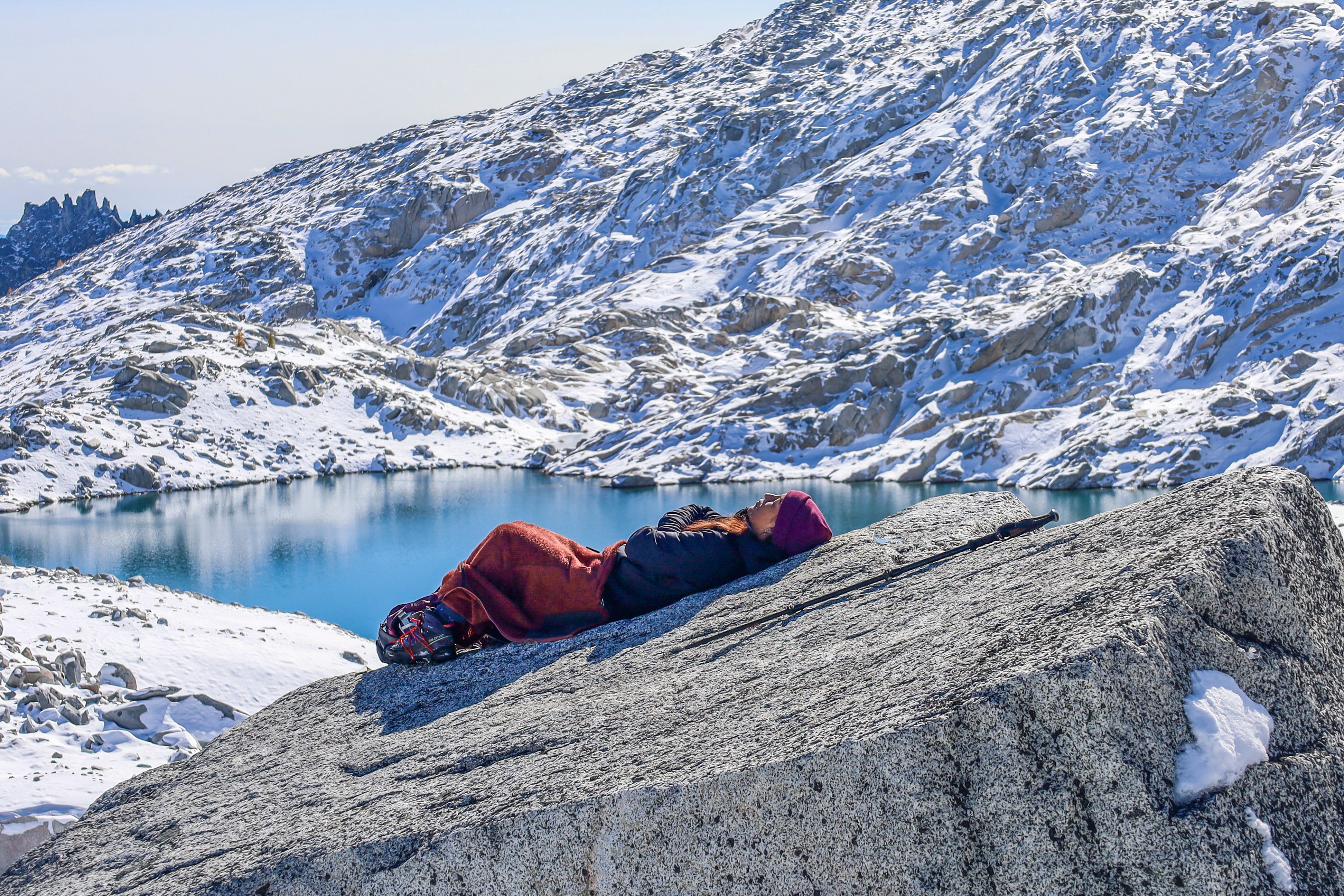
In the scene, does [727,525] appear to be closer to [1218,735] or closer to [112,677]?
[1218,735]

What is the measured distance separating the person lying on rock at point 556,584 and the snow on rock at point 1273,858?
117 inches

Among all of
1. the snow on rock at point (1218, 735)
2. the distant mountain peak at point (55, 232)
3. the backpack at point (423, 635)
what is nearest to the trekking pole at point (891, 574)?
the backpack at point (423, 635)

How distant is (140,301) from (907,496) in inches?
4182

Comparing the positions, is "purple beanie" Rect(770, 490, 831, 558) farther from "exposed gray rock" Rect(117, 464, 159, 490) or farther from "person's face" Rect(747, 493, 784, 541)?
"exposed gray rock" Rect(117, 464, 159, 490)

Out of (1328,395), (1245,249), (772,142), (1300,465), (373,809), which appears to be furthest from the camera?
(772,142)

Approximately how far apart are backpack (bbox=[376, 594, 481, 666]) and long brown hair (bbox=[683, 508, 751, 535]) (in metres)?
1.37

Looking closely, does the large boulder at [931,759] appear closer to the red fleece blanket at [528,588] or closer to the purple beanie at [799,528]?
the red fleece blanket at [528,588]

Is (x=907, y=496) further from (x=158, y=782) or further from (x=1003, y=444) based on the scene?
(x=158, y=782)

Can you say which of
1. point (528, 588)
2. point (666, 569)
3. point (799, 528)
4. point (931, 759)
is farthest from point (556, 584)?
point (931, 759)

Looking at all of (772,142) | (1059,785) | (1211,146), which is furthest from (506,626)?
(772,142)

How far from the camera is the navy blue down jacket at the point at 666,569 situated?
16.8 ft

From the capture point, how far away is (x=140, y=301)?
117m

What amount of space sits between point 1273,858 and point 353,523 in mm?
45124

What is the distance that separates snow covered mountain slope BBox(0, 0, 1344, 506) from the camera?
51.8m
